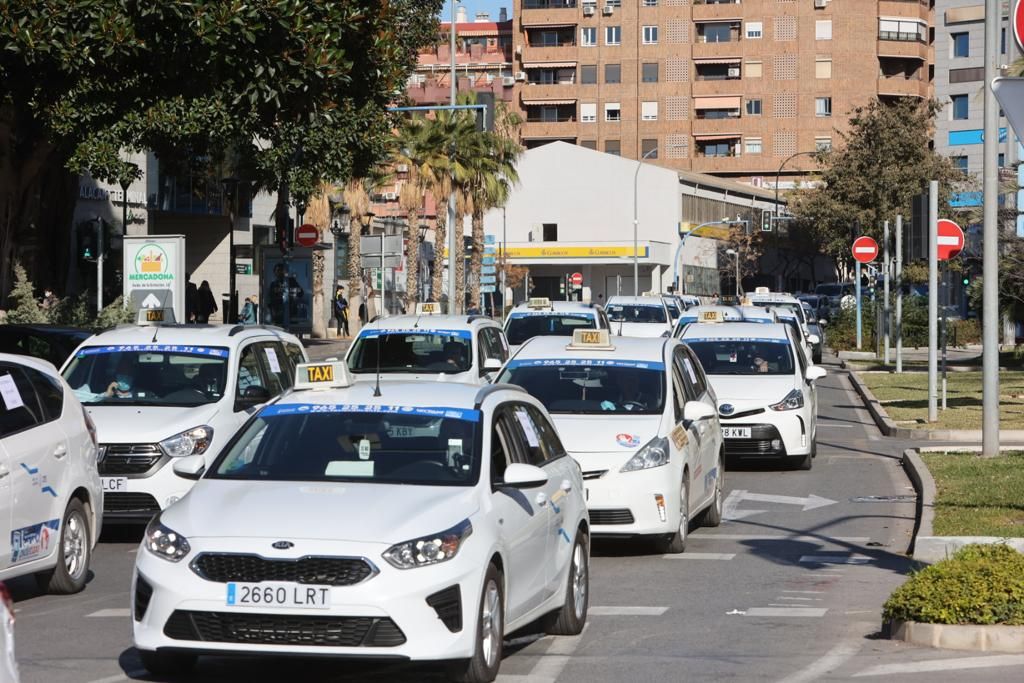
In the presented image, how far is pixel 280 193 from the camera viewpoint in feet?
133

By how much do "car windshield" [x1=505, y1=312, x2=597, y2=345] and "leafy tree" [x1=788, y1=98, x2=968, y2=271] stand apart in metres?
53.9

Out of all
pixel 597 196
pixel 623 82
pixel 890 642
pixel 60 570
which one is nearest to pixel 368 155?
pixel 60 570

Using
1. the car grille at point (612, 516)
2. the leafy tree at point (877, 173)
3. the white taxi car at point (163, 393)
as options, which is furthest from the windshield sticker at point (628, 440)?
the leafy tree at point (877, 173)

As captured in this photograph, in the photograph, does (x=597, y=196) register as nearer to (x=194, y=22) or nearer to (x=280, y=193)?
(x=280, y=193)

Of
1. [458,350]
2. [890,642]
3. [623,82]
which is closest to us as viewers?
[890,642]

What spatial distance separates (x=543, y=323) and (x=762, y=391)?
8325 millimetres

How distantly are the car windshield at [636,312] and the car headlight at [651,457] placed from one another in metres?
24.0

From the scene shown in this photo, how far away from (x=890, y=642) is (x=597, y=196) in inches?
3565

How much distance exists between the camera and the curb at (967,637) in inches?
347

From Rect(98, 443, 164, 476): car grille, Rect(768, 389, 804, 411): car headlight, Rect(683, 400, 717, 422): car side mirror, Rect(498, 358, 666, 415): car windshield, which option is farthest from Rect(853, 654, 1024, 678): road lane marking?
Rect(768, 389, 804, 411): car headlight

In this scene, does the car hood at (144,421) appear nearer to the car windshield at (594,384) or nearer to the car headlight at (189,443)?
the car headlight at (189,443)

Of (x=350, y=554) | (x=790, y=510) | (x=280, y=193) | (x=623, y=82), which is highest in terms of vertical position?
(x=623, y=82)

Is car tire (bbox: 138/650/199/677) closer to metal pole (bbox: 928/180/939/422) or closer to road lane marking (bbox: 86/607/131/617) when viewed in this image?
road lane marking (bbox: 86/607/131/617)

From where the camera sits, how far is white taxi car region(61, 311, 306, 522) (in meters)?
13.4
